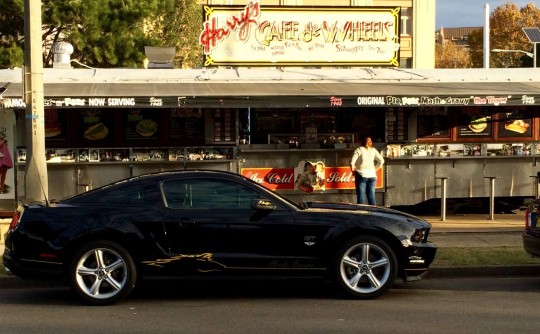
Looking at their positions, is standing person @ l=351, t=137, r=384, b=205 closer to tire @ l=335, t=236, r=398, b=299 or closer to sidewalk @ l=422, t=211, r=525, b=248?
sidewalk @ l=422, t=211, r=525, b=248

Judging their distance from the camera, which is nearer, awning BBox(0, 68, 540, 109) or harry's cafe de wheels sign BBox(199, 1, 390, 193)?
awning BBox(0, 68, 540, 109)

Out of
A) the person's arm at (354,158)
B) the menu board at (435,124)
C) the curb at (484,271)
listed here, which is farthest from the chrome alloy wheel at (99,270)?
the menu board at (435,124)

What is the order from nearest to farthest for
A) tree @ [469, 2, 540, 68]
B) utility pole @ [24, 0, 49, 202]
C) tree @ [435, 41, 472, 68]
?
utility pole @ [24, 0, 49, 202], tree @ [469, 2, 540, 68], tree @ [435, 41, 472, 68]

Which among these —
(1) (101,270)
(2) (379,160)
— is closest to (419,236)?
(1) (101,270)

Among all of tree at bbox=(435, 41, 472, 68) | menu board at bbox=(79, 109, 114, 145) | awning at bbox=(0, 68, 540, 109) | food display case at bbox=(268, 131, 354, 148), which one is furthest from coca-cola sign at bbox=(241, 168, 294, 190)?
tree at bbox=(435, 41, 472, 68)

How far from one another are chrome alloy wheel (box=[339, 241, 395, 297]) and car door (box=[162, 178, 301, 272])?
2.07 feet

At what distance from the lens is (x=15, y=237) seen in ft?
27.1

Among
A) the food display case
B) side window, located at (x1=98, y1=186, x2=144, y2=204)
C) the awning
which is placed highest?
the awning

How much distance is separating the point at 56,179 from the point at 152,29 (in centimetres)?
2284

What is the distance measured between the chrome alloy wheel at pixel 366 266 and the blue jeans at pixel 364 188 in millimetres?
6431

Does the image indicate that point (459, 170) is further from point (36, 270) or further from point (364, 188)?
point (36, 270)

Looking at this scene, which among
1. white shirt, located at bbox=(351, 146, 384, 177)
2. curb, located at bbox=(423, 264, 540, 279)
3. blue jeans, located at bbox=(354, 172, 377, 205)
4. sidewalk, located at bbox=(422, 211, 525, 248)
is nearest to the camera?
curb, located at bbox=(423, 264, 540, 279)

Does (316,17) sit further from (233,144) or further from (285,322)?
(285,322)

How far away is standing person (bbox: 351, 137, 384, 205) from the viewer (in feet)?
48.5
